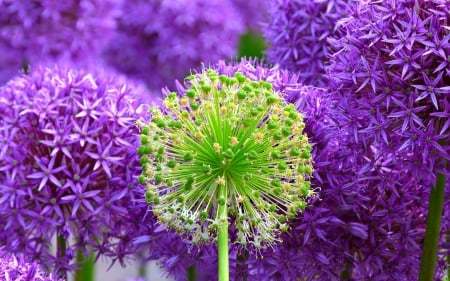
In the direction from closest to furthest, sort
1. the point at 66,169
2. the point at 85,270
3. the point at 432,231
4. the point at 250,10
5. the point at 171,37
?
the point at 432,231
the point at 66,169
the point at 85,270
the point at 171,37
the point at 250,10

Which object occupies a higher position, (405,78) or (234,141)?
(405,78)

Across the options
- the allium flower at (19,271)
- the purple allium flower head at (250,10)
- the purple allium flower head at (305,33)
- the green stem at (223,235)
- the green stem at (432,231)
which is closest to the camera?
the green stem at (223,235)

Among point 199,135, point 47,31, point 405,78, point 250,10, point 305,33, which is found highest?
point 250,10

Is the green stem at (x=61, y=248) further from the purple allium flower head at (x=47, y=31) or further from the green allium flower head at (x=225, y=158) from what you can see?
the purple allium flower head at (x=47, y=31)

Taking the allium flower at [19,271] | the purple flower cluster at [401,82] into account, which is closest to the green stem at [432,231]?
the purple flower cluster at [401,82]

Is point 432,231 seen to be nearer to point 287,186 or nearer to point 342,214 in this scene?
point 342,214

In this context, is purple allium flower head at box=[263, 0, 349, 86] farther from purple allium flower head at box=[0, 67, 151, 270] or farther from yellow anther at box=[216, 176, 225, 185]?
yellow anther at box=[216, 176, 225, 185]

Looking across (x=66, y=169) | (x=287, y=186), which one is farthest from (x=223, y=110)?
(x=66, y=169)
